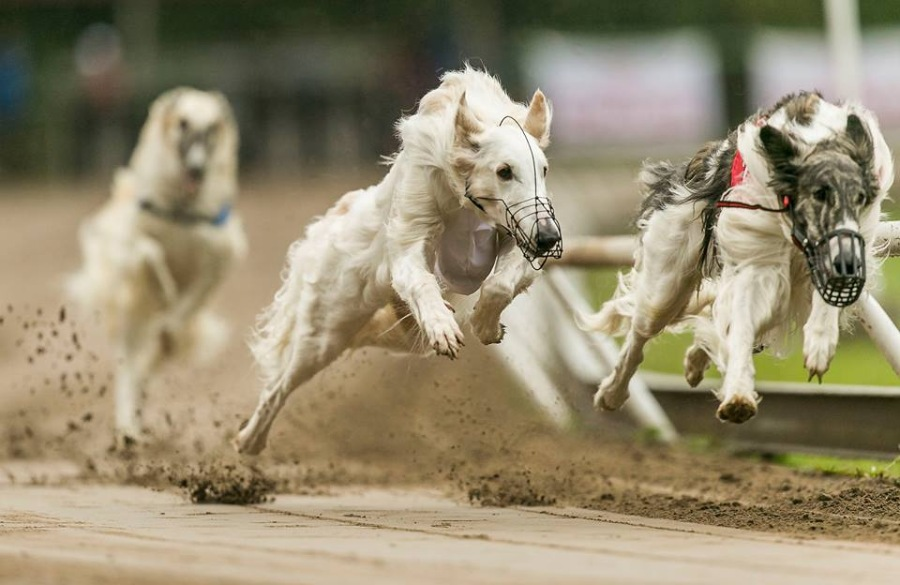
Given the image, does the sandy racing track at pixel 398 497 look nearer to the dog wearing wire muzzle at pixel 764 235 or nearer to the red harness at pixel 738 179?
the dog wearing wire muzzle at pixel 764 235

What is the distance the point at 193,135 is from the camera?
10.5 metres

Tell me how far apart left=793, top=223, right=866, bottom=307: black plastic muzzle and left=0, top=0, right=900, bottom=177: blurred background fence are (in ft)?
37.4

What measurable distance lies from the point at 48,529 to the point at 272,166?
52.8 feet

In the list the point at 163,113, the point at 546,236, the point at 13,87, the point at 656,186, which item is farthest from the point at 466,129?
the point at 13,87

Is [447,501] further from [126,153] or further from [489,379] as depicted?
[126,153]

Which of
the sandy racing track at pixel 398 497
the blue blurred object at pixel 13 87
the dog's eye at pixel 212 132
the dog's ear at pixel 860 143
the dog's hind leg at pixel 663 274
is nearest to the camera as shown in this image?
the sandy racing track at pixel 398 497

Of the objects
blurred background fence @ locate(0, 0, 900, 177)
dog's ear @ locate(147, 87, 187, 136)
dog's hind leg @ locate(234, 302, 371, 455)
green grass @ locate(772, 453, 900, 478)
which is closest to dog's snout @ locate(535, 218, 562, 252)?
dog's hind leg @ locate(234, 302, 371, 455)

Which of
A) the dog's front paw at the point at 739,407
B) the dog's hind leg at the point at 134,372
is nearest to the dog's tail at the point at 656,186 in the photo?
the dog's front paw at the point at 739,407

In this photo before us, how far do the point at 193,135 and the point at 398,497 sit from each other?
4.33m

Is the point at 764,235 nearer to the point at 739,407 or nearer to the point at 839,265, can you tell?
the point at 839,265

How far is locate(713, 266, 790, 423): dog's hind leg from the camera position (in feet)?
18.2

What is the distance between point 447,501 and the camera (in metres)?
6.55

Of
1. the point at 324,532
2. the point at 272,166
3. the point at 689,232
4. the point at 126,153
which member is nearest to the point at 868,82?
the point at 272,166

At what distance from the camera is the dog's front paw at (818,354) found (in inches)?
210
